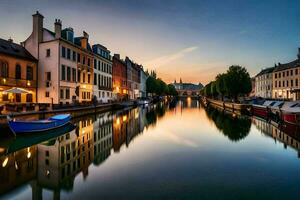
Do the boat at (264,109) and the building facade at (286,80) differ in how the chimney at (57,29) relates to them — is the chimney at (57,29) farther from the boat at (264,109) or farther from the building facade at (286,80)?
the building facade at (286,80)

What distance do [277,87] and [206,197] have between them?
78028mm

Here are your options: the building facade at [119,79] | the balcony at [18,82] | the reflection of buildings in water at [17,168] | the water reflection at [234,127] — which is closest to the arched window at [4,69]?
the balcony at [18,82]

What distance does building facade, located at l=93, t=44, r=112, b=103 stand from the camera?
4819 centimetres

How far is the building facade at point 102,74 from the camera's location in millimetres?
48188

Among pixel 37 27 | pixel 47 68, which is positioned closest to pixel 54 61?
pixel 47 68

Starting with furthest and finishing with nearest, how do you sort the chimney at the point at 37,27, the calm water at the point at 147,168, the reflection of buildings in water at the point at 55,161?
the chimney at the point at 37,27, the reflection of buildings in water at the point at 55,161, the calm water at the point at 147,168

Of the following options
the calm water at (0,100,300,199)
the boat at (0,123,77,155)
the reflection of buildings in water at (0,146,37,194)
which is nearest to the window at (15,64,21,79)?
the boat at (0,123,77,155)

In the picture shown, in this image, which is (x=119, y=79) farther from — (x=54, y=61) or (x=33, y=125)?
(x=33, y=125)

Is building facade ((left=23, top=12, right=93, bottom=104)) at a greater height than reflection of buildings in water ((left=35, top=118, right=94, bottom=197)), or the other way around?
building facade ((left=23, top=12, right=93, bottom=104))

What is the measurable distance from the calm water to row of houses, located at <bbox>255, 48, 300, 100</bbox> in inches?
1883

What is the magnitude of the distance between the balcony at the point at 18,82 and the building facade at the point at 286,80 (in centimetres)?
6266

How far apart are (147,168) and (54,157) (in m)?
5.51

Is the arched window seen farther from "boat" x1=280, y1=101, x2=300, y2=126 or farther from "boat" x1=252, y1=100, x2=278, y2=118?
"boat" x1=252, y1=100, x2=278, y2=118

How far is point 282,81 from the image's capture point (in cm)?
7112
